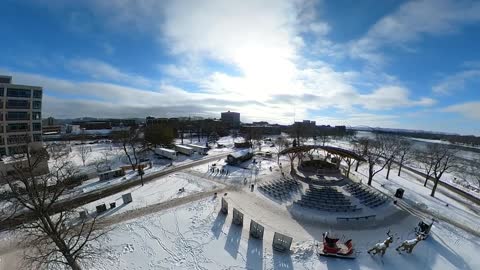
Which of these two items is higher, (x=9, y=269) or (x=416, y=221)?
(x=416, y=221)

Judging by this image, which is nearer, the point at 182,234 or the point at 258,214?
the point at 182,234

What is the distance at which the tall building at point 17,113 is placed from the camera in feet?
122

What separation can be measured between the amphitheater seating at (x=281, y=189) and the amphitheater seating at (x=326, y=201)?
84.9 inches

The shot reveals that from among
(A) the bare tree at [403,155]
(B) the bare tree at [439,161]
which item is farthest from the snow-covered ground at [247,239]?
(A) the bare tree at [403,155]

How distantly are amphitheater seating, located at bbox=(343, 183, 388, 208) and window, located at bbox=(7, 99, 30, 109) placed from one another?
60.8 metres

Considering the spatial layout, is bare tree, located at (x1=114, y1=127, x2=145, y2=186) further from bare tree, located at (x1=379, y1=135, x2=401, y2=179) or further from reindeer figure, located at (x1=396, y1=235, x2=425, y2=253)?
bare tree, located at (x1=379, y1=135, x2=401, y2=179)

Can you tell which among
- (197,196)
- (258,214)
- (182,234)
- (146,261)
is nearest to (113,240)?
(146,261)

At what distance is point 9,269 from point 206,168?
2641cm

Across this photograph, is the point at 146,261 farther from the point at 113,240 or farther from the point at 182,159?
the point at 182,159

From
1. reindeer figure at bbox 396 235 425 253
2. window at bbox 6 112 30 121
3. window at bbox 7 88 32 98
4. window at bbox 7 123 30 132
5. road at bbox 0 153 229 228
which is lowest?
road at bbox 0 153 229 228

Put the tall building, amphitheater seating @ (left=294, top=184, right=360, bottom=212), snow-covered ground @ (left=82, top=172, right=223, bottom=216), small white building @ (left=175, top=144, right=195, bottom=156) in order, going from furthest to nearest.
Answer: small white building @ (left=175, top=144, right=195, bottom=156) → the tall building → amphitheater seating @ (left=294, top=184, right=360, bottom=212) → snow-covered ground @ (left=82, top=172, right=223, bottom=216)

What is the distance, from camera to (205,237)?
52.1ft

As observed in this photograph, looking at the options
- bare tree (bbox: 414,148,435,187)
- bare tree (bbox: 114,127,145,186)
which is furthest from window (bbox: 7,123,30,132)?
bare tree (bbox: 414,148,435,187)

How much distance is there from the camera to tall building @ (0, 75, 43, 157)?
37312mm
